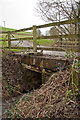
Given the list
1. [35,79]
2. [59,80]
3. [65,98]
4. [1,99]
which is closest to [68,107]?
[65,98]

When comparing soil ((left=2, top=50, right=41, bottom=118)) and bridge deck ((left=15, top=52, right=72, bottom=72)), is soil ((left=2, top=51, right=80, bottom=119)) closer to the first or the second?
bridge deck ((left=15, top=52, right=72, bottom=72))

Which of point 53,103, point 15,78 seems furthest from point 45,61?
point 15,78

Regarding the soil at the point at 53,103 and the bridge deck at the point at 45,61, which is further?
the bridge deck at the point at 45,61

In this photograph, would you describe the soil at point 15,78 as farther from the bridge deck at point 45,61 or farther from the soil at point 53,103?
the soil at point 53,103

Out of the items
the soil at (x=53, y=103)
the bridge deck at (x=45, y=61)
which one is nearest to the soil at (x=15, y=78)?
the bridge deck at (x=45, y=61)

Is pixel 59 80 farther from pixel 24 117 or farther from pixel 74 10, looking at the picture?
pixel 74 10

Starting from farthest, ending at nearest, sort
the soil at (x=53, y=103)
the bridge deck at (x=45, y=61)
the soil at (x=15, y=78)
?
the soil at (x=15, y=78)
the bridge deck at (x=45, y=61)
the soil at (x=53, y=103)

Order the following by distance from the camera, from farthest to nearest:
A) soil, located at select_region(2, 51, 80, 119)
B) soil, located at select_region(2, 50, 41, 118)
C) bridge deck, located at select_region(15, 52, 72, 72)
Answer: soil, located at select_region(2, 50, 41, 118)
bridge deck, located at select_region(15, 52, 72, 72)
soil, located at select_region(2, 51, 80, 119)

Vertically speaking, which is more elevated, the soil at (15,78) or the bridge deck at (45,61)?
the bridge deck at (45,61)

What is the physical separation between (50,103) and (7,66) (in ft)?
11.2

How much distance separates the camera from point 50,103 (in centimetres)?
281

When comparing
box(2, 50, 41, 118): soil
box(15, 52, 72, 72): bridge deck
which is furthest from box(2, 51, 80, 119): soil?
box(2, 50, 41, 118): soil

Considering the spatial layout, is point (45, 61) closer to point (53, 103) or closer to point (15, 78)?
point (53, 103)

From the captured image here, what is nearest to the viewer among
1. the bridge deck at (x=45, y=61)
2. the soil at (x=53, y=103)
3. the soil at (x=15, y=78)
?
the soil at (x=53, y=103)
